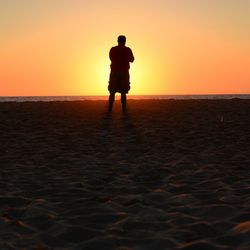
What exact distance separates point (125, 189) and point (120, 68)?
10.3 metres

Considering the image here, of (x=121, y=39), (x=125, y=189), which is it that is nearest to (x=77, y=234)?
(x=125, y=189)

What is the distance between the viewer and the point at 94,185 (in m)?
6.00

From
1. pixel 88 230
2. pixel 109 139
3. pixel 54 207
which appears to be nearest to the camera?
pixel 88 230

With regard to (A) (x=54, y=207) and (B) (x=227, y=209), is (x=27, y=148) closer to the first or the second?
(A) (x=54, y=207)

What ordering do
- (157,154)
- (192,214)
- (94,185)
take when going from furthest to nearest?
(157,154) < (94,185) < (192,214)

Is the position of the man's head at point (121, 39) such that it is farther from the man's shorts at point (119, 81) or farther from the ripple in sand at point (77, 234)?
the ripple in sand at point (77, 234)

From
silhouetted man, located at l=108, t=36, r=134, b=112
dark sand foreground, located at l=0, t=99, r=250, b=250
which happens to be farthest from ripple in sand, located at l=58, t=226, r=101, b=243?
silhouetted man, located at l=108, t=36, r=134, b=112

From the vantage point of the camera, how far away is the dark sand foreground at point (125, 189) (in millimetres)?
4035

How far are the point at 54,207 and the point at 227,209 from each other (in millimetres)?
1903

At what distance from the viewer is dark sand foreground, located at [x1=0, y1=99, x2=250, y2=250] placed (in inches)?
159

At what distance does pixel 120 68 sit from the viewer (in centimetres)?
1561

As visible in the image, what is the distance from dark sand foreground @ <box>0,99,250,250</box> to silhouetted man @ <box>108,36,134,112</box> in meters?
4.28

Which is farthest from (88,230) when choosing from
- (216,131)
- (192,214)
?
(216,131)

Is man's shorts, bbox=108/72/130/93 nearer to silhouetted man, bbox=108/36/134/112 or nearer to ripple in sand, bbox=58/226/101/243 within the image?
silhouetted man, bbox=108/36/134/112
